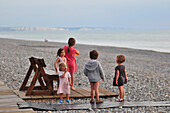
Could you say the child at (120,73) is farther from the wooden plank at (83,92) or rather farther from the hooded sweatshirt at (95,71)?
the wooden plank at (83,92)

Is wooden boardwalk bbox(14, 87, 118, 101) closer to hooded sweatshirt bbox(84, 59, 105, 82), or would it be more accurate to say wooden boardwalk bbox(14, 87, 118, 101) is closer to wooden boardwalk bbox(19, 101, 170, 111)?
wooden boardwalk bbox(19, 101, 170, 111)

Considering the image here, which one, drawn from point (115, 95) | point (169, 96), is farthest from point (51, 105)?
point (169, 96)

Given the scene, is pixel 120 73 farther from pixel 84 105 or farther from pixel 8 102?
pixel 8 102

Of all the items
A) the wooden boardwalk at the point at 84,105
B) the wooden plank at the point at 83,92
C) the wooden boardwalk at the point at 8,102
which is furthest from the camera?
the wooden plank at the point at 83,92

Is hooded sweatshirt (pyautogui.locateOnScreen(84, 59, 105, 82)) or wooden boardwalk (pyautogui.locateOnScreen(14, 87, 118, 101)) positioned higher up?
hooded sweatshirt (pyautogui.locateOnScreen(84, 59, 105, 82))

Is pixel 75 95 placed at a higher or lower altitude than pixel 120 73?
lower

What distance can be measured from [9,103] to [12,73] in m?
5.57

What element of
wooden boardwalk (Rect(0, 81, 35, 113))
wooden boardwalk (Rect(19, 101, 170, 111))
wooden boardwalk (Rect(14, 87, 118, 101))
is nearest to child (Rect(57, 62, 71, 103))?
wooden boardwalk (Rect(14, 87, 118, 101))

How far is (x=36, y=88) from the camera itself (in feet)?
24.9

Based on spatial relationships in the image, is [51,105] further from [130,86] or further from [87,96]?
[130,86]

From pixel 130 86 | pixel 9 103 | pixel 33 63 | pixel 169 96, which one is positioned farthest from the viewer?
pixel 130 86

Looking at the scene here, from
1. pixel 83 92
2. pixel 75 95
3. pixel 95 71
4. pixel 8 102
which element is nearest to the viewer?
pixel 8 102

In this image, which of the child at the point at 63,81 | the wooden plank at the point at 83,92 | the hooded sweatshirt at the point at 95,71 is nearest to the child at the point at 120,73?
the hooded sweatshirt at the point at 95,71

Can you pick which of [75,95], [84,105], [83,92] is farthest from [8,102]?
[83,92]
